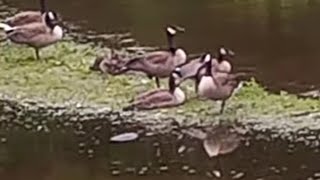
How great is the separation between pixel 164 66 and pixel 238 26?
3056 mm

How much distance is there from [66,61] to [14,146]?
2680 mm

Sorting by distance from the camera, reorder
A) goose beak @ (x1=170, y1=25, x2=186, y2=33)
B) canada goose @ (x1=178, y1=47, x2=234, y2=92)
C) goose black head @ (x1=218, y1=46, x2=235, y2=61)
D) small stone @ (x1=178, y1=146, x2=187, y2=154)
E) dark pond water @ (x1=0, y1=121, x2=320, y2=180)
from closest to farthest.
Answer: dark pond water @ (x1=0, y1=121, x2=320, y2=180) → small stone @ (x1=178, y1=146, x2=187, y2=154) → canada goose @ (x1=178, y1=47, x2=234, y2=92) → goose black head @ (x1=218, y1=46, x2=235, y2=61) → goose beak @ (x1=170, y1=25, x2=186, y2=33)

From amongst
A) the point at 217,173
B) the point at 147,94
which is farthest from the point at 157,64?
the point at 217,173

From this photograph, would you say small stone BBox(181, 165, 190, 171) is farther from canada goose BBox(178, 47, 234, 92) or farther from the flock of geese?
canada goose BBox(178, 47, 234, 92)

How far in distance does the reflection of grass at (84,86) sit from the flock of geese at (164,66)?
114 mm

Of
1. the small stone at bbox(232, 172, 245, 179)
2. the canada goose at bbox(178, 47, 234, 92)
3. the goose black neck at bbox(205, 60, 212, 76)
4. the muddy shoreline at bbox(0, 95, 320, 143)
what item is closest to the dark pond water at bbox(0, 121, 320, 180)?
the small stone at bbox(232, 172, 245, 179)

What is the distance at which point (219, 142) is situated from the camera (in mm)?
9680

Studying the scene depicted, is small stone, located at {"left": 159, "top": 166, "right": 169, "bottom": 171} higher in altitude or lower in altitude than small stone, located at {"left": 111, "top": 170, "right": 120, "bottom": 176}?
lower

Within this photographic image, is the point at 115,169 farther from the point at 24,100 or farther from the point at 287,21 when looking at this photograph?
the point at 287,21

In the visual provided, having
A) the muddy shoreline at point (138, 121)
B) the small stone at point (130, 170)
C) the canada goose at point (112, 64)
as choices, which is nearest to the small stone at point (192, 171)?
the small stone at point (130, 170)

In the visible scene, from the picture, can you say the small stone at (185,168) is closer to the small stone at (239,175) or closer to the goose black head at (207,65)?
the small stone at (239,175)

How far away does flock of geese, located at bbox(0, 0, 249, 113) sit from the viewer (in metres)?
10.5

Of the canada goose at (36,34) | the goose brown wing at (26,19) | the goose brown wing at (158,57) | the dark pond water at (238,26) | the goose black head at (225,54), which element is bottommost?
the dark pond water at (238,26)

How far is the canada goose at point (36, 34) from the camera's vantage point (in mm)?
12289
